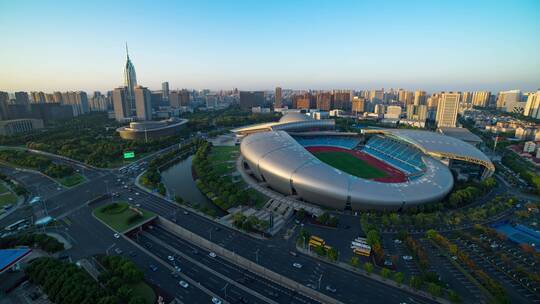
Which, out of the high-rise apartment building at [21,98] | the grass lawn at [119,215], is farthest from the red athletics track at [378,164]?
the high-rise apartment building at [21,98]

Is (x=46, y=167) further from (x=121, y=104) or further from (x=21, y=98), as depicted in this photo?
(x=21, y=98)

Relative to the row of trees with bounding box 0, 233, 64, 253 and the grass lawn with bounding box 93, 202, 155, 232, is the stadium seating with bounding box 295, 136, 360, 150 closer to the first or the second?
the grass lawn with bounding box 93, 202, 155, 232

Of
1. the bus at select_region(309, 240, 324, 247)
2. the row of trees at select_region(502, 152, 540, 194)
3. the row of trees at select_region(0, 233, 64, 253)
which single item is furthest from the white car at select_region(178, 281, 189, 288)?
the row of trees at select_region(502, 152, 540, 194)

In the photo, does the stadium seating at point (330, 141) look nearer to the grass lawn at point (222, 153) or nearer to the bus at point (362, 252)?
the grass lawn at point (222, 153)

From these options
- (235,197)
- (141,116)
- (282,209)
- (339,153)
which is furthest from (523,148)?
(141,116)

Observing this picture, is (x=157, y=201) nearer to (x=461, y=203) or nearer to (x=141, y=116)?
(x=461, y=203)
